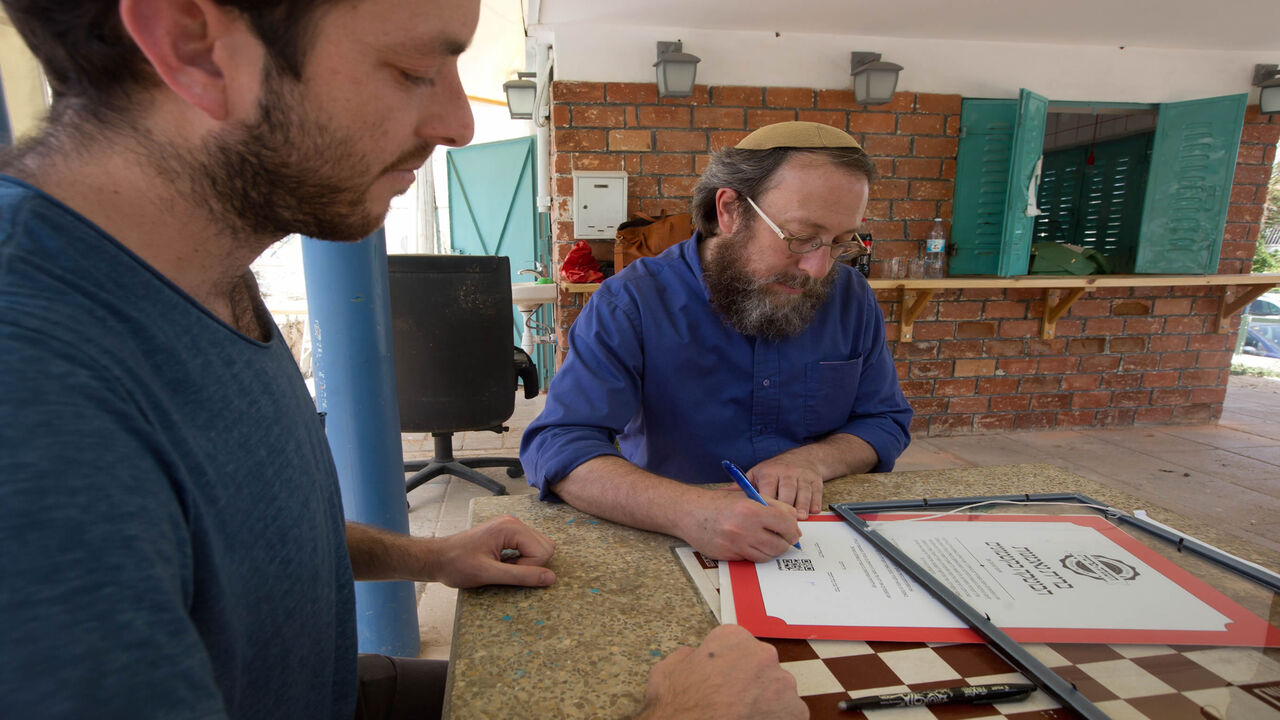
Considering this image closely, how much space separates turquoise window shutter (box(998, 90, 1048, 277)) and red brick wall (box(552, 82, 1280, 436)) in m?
0.33

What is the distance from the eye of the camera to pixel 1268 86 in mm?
3984

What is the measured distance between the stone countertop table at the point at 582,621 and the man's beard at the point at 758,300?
52 centimetres

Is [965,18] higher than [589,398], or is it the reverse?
[965,18]

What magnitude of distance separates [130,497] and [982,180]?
442 cm

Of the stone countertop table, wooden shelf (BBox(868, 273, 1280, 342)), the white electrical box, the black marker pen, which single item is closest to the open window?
wooden shelf (BBox(868, 273, 1280, 342))

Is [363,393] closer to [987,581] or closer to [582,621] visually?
[582,621]

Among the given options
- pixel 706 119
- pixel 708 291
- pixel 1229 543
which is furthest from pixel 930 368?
pixel 1229 543

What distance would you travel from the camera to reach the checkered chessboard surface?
0.56 meters

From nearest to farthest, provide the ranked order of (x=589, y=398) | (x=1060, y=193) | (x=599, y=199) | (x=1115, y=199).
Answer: (x=589, y=398)
(x=599, y=199)
(x=1115, y=199)
(x=1060, y=193)

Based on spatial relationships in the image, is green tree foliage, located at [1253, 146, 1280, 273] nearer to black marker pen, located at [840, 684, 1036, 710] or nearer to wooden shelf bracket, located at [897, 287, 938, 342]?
wooden shelf bracket, located at [897, 287, 938, 342]

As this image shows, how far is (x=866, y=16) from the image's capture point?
11.3ft

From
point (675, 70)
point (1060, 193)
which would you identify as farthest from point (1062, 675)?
point (1060, 193)

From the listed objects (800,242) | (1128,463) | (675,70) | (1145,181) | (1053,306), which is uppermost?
(675,70)

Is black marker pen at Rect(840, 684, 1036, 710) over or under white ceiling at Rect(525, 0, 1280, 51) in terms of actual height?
under
